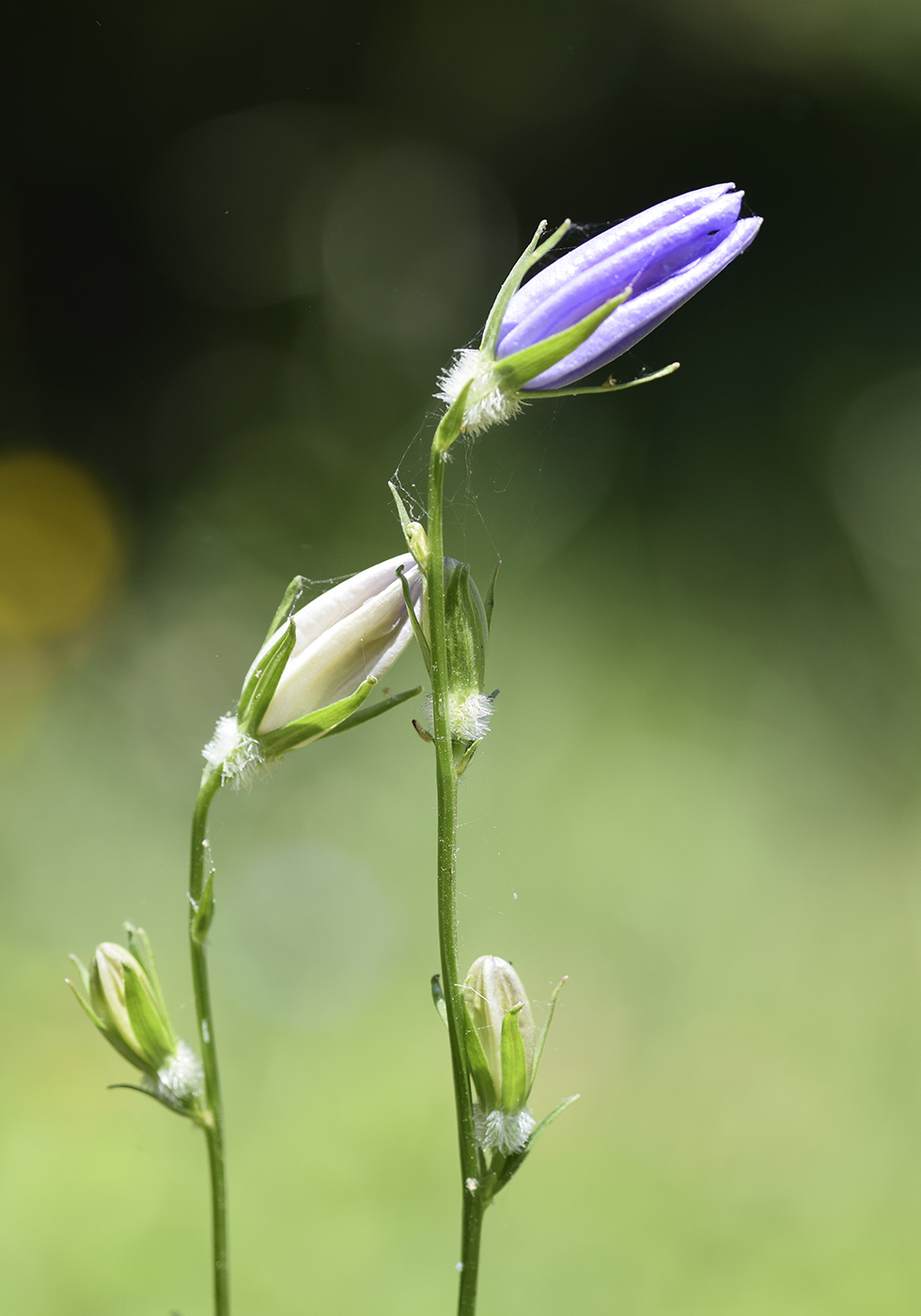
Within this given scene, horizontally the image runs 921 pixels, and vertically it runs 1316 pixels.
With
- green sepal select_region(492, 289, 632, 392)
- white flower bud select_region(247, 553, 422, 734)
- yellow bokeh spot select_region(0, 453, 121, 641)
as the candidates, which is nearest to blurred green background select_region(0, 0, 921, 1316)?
yellow bokeh spot select_region(0, 453, 121, 641)

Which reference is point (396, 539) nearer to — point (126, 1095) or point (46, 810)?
point (46, 810)

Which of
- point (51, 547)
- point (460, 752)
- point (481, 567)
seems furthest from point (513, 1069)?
point (51, 547)

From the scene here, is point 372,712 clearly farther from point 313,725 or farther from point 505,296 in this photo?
point 505,296

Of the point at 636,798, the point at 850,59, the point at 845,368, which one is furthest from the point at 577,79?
the point at 636,798

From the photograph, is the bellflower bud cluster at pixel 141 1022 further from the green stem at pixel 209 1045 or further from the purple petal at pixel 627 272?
the purple petal at pixel 627 272

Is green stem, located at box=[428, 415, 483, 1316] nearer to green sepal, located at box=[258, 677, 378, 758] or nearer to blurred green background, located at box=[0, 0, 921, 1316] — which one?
green sepal, located at box=[258, 677, 378, 758]

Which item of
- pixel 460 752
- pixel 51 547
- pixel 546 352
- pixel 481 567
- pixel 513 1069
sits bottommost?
pixel 513 1069
